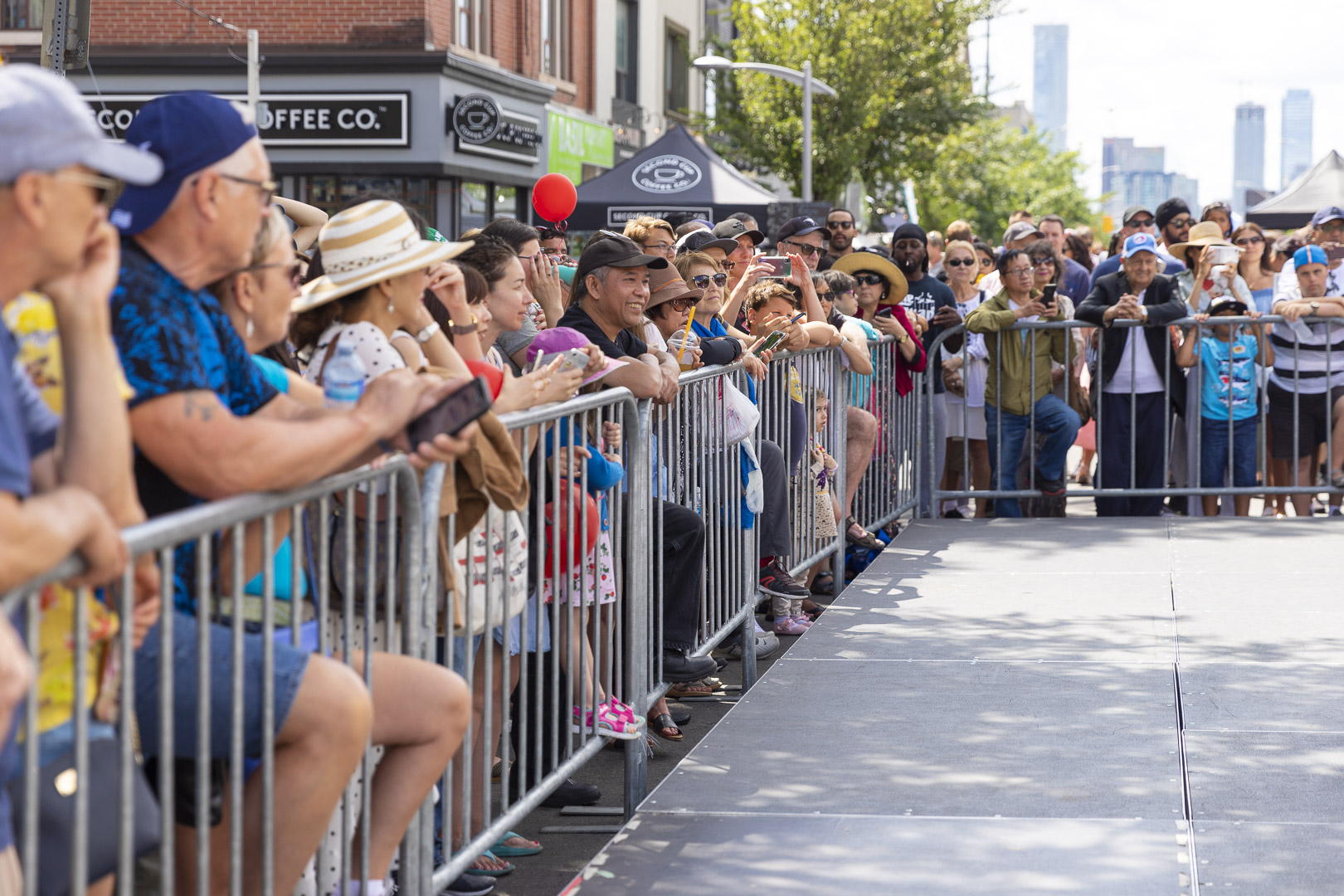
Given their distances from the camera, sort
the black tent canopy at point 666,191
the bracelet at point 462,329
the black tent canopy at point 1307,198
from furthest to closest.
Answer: the black tent canopy at point 1307,198 → the black tent canopy at point 666,191 → the bracelet at point 462,329

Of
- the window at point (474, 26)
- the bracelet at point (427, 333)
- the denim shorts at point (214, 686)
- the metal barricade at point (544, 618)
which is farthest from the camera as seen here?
the window at point (474, 26)

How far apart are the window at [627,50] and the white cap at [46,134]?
3001cm

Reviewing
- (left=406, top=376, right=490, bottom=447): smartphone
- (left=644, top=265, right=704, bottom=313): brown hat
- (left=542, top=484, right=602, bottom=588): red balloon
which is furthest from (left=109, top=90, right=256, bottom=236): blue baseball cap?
(left=644, top=265, right=704, bottom=313): brown hat

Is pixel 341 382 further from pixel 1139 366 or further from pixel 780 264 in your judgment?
pixel 1139 366

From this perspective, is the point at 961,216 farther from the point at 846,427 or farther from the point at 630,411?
the point at 630,411

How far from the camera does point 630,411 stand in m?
5.21

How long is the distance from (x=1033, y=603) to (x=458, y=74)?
16.7m

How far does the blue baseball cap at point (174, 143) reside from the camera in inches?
117

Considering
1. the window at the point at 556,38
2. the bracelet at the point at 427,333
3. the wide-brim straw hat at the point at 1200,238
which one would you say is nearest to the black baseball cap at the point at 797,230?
the wide-brim straw hat at the point at 1200,238

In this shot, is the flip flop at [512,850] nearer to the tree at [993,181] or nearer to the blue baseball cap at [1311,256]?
the blue baseball cap at [1311,256]

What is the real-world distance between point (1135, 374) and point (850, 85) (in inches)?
945

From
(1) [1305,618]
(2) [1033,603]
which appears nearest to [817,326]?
(2) [1033,603]

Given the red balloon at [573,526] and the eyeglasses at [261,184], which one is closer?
the eyeglasses at [261,184]

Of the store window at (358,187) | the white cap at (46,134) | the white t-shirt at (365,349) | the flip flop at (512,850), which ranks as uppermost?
the store window at (358,187)
